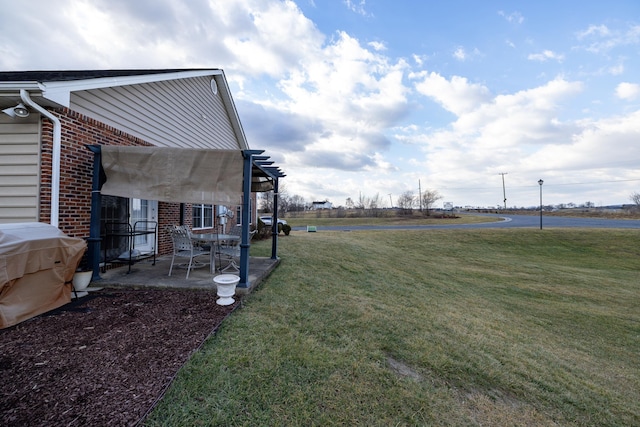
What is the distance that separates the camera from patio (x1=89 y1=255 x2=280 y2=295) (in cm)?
473

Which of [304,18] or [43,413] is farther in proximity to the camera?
[304,18]

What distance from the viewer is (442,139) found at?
1995cm

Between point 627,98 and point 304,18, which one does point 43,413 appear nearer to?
point 304,18

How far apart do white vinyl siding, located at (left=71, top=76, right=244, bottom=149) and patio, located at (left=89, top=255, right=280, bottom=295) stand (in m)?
3.04

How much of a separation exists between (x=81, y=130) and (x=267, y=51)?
7.07m

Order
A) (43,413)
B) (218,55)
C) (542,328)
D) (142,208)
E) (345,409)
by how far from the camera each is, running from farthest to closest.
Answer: (218,55) < (142,208) < (542,328) < (345,409) < (43,413)

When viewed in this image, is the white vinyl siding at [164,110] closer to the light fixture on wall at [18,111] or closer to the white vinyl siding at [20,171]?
the light fixture on wall at [18,111]

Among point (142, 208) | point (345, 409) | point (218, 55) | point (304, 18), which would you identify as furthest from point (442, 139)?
point (345, 409)

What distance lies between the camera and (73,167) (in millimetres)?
4871

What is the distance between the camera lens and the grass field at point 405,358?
2330mm

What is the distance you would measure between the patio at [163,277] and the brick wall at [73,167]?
1024 mm

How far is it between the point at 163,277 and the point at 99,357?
107 inches

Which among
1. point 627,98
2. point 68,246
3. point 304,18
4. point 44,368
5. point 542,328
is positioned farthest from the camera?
point 627,98

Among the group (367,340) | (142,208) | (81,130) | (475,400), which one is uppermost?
(81,130)
